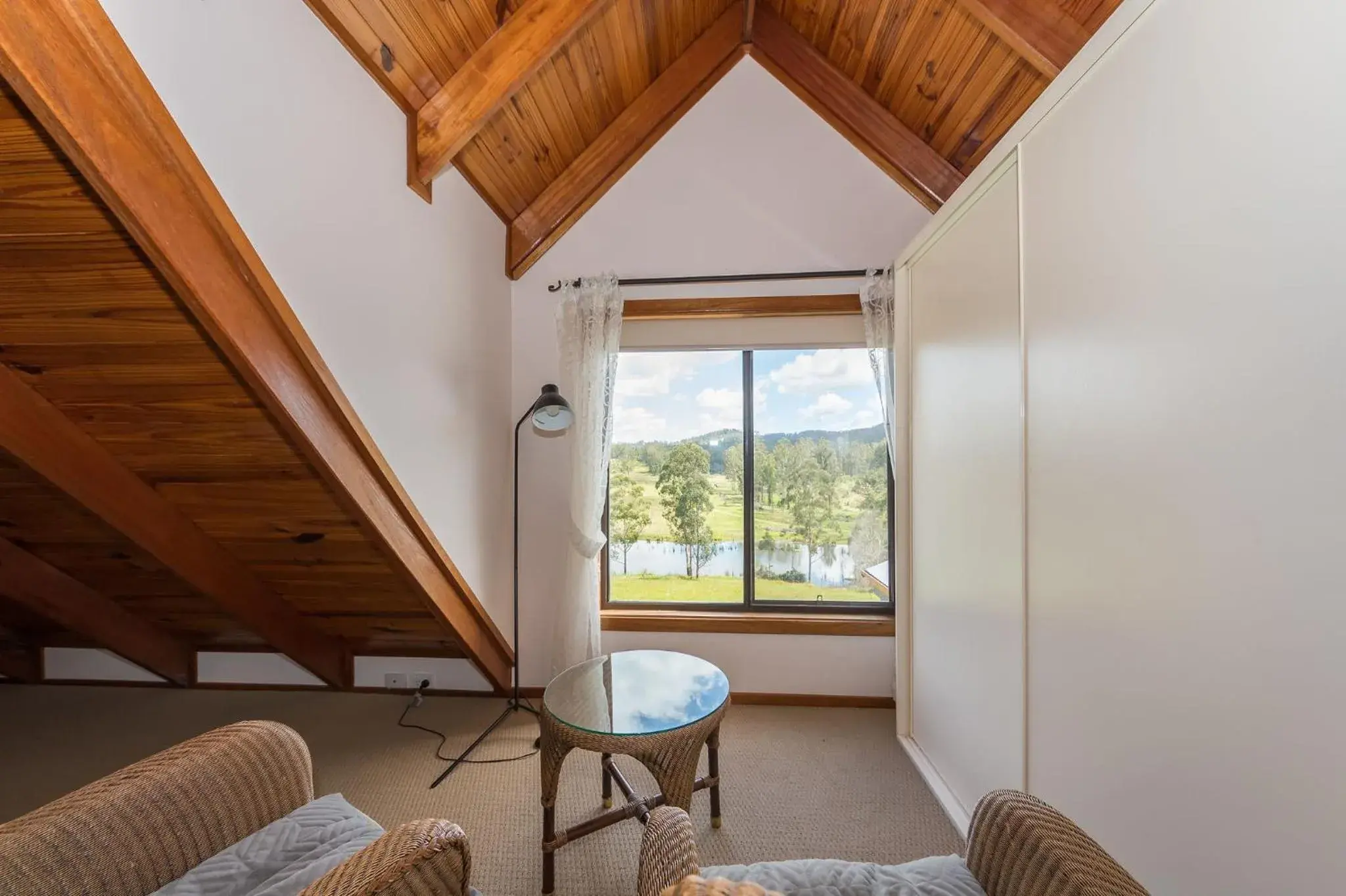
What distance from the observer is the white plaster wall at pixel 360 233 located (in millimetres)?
1137

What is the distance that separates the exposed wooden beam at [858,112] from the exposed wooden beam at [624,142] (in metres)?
0.17

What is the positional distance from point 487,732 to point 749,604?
1.37m

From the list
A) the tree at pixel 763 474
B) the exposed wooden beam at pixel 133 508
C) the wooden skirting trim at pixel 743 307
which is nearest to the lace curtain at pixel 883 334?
the wooden skirting trim at pixel 743 307

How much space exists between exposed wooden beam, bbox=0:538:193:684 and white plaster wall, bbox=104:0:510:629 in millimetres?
1493

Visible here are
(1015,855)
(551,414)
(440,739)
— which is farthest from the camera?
(440,739)

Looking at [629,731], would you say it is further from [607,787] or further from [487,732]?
[487,732]

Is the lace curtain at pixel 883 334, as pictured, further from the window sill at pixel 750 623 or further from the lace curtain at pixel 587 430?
the lace curtain at pixel 587 430

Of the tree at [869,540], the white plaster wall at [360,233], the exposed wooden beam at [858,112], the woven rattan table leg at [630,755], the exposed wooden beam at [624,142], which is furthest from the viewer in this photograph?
the tree at [869,540]

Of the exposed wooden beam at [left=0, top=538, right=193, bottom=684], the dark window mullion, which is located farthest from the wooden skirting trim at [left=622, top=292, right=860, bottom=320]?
the exposed wooden beam at [left=0, top=538, right=193, bottom=684]

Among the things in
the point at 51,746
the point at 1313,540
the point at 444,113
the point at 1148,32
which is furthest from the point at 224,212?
the point at 51,746

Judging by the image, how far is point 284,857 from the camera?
1070mm

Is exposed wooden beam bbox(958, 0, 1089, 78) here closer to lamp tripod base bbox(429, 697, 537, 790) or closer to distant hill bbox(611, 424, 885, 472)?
distant hill bbox(611, 424, 885, 472)

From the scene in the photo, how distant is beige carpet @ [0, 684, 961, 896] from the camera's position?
170 centimetres

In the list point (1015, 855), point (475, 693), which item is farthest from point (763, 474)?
point (1015, 855)
